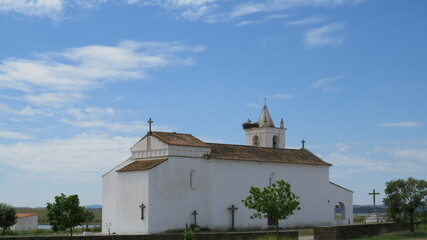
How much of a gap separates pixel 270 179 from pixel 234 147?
4137 mm

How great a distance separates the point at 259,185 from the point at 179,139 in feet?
27.1

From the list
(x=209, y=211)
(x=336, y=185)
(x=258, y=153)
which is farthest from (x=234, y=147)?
(x=336, y=185)

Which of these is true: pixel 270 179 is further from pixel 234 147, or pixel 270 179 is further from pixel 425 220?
pixel 425 220

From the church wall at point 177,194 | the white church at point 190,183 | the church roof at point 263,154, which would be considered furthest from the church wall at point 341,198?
the church wall at point 177,194

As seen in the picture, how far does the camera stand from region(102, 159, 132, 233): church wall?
46594 mm

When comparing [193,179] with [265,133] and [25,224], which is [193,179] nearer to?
[265,133]

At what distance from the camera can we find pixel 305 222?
52.0 meters

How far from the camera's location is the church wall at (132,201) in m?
42.0

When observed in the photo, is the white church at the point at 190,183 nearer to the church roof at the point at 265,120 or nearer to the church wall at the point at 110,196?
the church wall at the point at 110,196

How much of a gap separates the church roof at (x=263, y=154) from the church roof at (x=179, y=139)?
1.53 m

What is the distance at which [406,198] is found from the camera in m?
42.7

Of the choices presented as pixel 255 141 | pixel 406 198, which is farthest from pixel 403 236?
pixel 255 141

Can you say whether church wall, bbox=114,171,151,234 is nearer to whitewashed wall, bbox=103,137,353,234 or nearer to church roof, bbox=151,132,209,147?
whitewashed wall, bbox=103,137,353,234

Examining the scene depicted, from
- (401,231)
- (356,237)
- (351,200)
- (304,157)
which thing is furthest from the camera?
(351,200)
